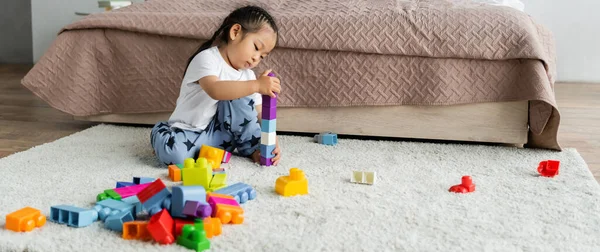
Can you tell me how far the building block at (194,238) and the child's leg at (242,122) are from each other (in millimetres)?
742

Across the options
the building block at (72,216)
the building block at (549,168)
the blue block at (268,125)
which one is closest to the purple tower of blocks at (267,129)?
the blue block at (268,125)

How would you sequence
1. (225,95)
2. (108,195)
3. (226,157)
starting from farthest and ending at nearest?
(226,157) < (225,95) < (108,195)

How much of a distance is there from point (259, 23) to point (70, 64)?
0.91 metres

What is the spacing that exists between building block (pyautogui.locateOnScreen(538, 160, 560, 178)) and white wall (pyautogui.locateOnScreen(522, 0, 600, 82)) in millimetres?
2326

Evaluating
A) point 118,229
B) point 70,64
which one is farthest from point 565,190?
point 70,64

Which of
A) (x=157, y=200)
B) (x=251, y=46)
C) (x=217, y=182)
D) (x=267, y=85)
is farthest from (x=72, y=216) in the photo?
(x=251, y=46)

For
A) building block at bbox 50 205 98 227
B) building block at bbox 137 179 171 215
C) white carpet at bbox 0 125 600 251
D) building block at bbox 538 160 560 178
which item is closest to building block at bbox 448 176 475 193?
white carpet at bbox 0 125 600 251

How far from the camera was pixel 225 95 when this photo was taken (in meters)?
1.89

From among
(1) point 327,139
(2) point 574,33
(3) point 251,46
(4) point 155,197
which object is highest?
(3) point 251,46

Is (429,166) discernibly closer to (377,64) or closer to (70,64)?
(377,64)

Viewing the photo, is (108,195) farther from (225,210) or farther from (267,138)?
(267,138)

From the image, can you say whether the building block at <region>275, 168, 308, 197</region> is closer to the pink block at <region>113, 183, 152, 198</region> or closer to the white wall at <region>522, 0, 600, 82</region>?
the pink block at <region>113, 183, 152, 198</region>

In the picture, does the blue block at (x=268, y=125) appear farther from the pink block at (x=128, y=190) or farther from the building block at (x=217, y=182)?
the pink block at (x=128, y=190)

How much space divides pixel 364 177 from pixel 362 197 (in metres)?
0.12
